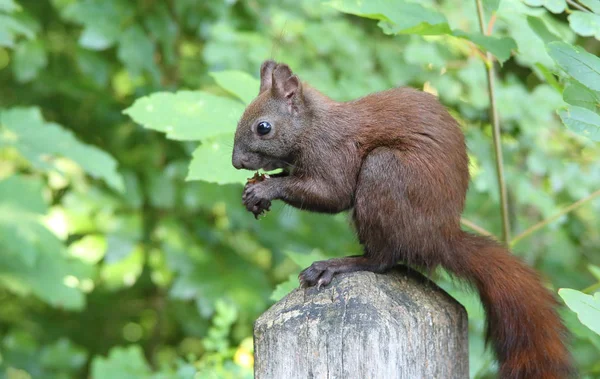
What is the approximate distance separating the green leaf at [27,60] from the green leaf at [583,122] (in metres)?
2.50

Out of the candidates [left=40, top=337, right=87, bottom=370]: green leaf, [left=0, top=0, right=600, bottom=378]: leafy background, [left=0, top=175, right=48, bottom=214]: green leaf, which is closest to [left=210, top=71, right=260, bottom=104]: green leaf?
[left=0, top=0, right=600, bottom=378]: leafy background

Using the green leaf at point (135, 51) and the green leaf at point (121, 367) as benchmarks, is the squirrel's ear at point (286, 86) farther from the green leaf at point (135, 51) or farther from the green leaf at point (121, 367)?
the green leaf at point (135, 51)

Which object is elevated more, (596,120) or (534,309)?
(596,120)

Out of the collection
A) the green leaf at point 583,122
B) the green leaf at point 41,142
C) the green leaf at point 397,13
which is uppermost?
the green leaf at point 583,122

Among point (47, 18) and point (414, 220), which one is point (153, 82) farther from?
point (414, 220)

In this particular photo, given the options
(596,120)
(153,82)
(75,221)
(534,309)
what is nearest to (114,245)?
(75,221)

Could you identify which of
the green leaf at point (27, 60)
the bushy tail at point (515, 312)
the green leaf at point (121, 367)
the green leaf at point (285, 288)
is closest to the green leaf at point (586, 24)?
the bushy tail at point (515, 312)

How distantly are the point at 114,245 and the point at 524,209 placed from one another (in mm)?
2053

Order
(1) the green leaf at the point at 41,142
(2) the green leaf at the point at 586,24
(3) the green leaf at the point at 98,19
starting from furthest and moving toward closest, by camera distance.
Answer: (3) the green leaf at the point at 98,19, (1) the green leaf at the point at 41,142, (2) the green leaf at the point at 586,24

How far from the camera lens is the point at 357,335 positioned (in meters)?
1.41

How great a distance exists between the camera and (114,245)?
3.39m

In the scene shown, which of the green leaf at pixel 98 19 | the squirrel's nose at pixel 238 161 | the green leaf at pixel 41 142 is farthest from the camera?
the green leaf at pixel 98 19

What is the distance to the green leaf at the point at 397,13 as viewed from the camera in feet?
5.97

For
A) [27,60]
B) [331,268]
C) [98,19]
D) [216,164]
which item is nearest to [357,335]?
[331,268]
